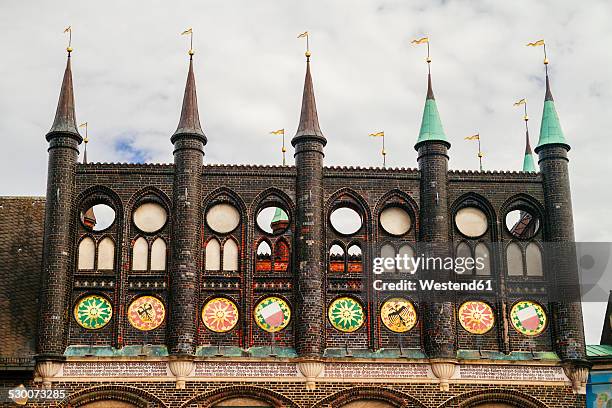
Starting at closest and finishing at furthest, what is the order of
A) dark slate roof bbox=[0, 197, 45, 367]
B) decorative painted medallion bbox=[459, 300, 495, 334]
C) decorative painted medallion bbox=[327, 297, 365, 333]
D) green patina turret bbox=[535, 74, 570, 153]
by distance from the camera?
dark slate roof bbox=[0, 197, 45, 367] → decorative painted medallion bbox=[327, 297, 365, 333] → decorative painted medallion bbox=[459, 300, 495, 334] → green patina turret bbox=[535, 74, 570, 153]

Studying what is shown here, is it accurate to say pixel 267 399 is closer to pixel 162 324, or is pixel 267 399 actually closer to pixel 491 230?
pixel 162 324

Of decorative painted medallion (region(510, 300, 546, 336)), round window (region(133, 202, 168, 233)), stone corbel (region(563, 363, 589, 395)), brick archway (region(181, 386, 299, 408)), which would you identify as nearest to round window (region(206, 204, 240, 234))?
round window (region(133, 202, 168, 233))

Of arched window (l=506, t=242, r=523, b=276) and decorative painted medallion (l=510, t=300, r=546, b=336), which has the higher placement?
arched window (l=506, t=242, r=523, b=276)

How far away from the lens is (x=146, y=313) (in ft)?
116

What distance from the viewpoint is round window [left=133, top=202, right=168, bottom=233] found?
3656 cm

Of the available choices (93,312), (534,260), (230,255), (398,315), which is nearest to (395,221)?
(398,315)

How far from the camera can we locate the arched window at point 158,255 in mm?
36094

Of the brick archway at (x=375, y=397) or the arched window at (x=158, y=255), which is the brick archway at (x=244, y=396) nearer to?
the brick archway at (x=375, y=397)

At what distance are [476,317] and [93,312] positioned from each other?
14.2m

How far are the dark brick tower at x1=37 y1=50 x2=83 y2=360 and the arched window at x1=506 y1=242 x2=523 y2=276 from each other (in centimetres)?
1641

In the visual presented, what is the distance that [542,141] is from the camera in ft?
126

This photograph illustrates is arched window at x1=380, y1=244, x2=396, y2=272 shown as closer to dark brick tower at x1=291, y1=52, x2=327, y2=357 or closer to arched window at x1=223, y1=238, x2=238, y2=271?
dark brick tower at x1=291, y1=52, x2=327, y2=357

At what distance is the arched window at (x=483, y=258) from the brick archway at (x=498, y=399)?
451 centimetres

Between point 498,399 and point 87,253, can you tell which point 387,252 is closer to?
point 498,399
